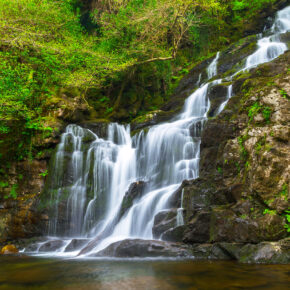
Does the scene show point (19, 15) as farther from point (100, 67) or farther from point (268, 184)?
point (268, 184)

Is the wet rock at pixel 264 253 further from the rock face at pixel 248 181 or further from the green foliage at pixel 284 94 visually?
the green foliage at pixel 284 94

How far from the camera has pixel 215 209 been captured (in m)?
7.09

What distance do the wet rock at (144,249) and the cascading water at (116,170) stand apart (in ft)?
6.08

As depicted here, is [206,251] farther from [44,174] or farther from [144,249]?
[44,174]

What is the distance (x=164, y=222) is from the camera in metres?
8.02

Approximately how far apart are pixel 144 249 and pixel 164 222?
1346 millimetres

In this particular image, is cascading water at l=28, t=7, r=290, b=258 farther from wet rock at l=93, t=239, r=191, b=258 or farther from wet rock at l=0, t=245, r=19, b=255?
wet rock at l=93, t=239, r=191, b=258

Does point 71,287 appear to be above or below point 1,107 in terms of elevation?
below

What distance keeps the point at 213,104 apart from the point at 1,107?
8.89 meters

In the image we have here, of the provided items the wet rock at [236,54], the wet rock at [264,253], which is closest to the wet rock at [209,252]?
the wet rock at [264,253]

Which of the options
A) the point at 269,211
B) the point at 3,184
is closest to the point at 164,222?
the point at 269,211

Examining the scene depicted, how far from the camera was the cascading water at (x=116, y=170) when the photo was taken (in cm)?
1028

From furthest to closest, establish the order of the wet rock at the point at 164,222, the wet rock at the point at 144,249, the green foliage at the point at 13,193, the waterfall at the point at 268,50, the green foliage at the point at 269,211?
the waterfall at the point at 268,50
the green foliage at the point at 13,193
the wet rock at the point at 164,222
the wet rock at the point at 144,249
the green foliage at the point at 269,211

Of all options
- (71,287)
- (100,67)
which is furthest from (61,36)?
(71,287)
